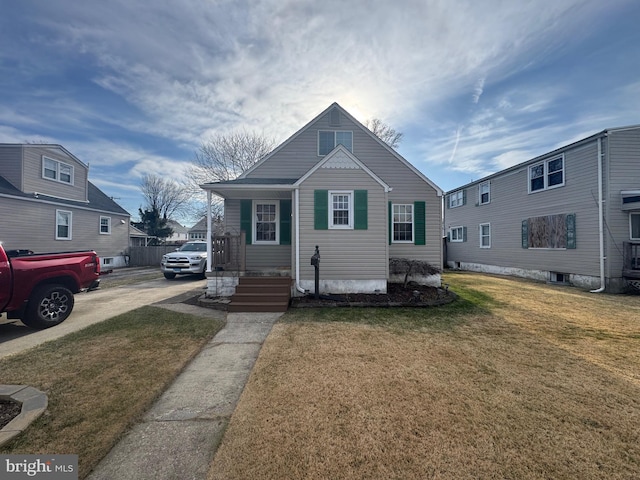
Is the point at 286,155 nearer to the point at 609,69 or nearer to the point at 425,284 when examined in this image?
the point at 425,284

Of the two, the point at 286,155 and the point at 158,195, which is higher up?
the point at 158,195

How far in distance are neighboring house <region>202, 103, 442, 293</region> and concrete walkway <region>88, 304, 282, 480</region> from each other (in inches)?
170

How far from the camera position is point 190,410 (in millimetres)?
2967

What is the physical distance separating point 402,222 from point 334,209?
3.51 metres

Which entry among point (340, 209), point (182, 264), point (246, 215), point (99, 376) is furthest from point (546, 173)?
point (182, 264)

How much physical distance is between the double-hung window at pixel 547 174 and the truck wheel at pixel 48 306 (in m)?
18.0

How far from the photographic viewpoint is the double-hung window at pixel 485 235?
53.4 ft

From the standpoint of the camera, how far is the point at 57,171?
1595cm

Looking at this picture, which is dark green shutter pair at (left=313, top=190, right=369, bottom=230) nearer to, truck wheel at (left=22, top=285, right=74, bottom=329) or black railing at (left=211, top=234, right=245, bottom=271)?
black railing at (left=211, top=234, right=245, bottom=271)

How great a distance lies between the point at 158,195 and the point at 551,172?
43930 millimetres

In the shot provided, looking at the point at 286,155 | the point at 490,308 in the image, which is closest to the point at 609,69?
the point at 490,308

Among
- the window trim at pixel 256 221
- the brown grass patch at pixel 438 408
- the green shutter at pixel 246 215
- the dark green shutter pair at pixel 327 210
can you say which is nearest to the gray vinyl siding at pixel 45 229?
the green shutter at pixel 246 215

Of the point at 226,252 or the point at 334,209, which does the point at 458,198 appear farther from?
the point at 226,252

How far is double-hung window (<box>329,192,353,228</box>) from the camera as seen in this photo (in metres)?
8.37
